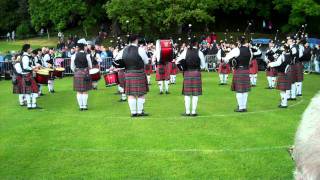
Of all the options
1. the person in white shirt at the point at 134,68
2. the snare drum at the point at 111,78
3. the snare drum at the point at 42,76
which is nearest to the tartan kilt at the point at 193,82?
the person in white shirt at the point at 134,68

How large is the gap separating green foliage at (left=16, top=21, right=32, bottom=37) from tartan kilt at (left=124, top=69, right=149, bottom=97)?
119ft

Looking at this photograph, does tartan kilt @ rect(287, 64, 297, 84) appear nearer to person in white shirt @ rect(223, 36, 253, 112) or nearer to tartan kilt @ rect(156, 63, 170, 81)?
person in white shirt @ rect(223, 36, 253, 112)

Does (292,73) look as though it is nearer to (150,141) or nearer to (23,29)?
(150,141)

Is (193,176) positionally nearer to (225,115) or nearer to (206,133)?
(206,133)

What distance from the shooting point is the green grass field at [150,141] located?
20.8ft

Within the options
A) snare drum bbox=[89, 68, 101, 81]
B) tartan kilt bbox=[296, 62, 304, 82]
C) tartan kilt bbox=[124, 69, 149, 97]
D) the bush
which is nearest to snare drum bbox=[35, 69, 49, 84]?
snare drum bbox=[89, 68, 101, 81]

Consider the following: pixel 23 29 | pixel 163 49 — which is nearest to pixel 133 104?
pixel 163 49

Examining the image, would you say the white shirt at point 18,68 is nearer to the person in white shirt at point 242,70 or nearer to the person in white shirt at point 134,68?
the person in white shirt at point 134,68

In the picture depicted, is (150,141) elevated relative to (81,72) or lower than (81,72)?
lower

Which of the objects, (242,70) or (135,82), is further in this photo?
(242,70)

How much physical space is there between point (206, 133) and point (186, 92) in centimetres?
176

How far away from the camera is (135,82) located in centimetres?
1006

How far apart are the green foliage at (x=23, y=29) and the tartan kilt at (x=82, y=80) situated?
34.6 meters

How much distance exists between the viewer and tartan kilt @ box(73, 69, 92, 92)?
1127 centimetres
